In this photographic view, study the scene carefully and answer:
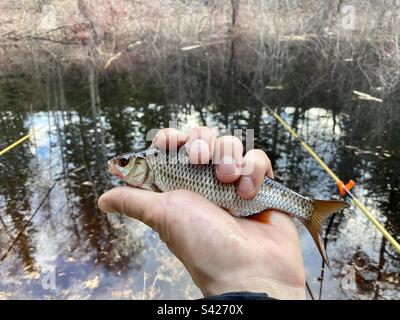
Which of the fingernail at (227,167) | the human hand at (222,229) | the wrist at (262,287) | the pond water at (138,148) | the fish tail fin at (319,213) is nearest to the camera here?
the wrist at (262,287)

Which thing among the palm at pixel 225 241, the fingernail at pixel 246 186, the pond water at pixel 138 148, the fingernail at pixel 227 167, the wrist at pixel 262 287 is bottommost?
the pond water at pixel 138 148

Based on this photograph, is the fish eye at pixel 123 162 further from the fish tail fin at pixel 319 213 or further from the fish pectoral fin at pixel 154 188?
the fish tail fin at pixel 319 213

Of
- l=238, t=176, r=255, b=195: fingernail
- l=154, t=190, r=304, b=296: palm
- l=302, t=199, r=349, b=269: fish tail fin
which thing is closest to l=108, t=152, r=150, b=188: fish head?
l=154, t=190, r=304, b=296: palm

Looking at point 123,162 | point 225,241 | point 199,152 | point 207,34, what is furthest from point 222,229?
point 207,34

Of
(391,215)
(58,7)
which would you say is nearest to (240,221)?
(391,215)

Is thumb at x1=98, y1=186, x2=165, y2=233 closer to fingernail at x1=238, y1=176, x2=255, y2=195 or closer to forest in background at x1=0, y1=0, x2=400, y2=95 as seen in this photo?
fingernail at x1=238, y1=176, x2=255, y2=195

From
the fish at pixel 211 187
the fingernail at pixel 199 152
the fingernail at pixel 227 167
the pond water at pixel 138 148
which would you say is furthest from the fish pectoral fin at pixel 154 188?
the pond water at pixel 138 148
